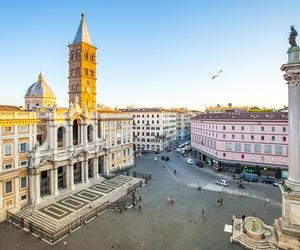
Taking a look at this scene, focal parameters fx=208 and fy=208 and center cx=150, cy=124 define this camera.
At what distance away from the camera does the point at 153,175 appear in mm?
52188

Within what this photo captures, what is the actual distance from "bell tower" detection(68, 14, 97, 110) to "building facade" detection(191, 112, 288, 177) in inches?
1396

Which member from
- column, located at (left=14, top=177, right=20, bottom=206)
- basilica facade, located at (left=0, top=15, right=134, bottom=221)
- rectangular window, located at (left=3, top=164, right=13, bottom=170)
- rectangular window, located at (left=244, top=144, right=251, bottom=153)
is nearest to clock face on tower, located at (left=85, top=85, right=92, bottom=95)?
basilica facade, located at (left=0, top=15, right=134, bottom=221)

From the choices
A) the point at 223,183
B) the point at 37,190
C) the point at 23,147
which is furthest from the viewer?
the point at 223,183

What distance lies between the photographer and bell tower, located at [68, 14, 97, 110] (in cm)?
5556

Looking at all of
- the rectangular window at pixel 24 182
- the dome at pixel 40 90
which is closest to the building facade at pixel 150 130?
the dome at pixel 40 90

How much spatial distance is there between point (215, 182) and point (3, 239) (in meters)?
38.4

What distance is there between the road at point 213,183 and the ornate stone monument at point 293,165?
14.5 meters

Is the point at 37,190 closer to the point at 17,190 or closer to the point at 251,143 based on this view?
the point at 17,190

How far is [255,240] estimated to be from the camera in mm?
23547

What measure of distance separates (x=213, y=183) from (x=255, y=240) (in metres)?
22.1

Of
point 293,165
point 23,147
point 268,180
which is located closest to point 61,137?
point 23,147

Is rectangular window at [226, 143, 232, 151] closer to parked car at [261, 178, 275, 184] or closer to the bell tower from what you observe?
parked car at [261, 178, 275, 184]

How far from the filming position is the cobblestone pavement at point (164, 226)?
23.7 m

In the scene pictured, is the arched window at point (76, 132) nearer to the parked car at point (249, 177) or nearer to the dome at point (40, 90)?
the dome at point (40, 90)
